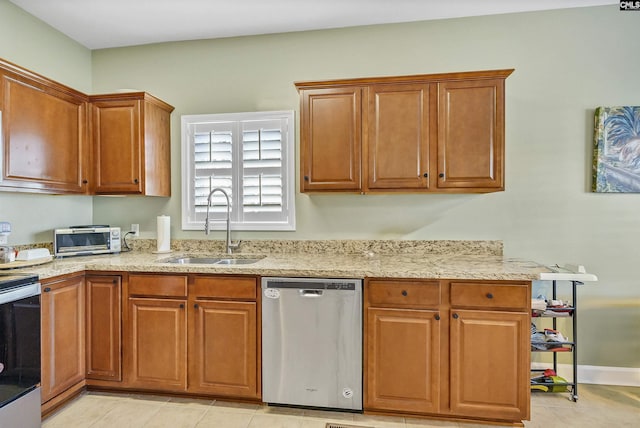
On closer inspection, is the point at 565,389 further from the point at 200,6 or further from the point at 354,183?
the point at 200,6

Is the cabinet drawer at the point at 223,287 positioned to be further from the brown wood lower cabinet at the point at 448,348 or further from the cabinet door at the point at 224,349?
the brown wood lower cabinet at the point at 448,348

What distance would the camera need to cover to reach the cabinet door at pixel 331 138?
2494 mm

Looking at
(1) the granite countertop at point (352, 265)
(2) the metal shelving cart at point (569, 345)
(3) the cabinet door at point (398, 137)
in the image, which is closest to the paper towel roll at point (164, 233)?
(1) the granite countertop at point (352, 265)

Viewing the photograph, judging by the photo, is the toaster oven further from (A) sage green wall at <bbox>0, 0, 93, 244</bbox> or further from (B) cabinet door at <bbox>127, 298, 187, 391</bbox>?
(B) cabinet door at <bbox>127, 298, 187, 391</bbox>

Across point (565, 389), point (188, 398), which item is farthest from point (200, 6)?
point (565, 389)

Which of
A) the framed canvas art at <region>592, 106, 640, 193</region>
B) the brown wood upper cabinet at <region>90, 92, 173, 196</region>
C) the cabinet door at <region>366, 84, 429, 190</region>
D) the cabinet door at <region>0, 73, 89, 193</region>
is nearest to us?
the cabinet door at <region>0, 73, 89, 193</region>

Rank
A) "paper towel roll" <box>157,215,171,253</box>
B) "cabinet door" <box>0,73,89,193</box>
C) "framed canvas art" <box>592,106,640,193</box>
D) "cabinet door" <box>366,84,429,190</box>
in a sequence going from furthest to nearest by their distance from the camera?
"paper towel roll" <box>157,215,171,253</box> → "framed canvas art" <box>592,106,640,193</box> → "cabinet door" <box>366,84,429,190</box> → "cabinet door" <box>0,73,89,193</box>

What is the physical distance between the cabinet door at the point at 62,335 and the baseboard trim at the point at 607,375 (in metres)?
3.52

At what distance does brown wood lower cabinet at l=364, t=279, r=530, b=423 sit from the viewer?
2033 mm

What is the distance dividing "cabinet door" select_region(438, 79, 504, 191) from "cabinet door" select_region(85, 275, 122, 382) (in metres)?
2.39

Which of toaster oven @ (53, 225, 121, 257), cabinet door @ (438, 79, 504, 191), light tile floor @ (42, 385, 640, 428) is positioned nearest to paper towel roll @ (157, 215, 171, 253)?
toaster oven @ (53, 225, 121, 257)

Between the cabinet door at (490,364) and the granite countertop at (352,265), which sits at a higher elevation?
the granite countertop at (352,265)

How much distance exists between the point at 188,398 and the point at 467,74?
2.91 meters

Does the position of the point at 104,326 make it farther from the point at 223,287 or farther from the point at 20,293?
the point at 223,287
